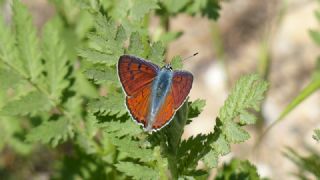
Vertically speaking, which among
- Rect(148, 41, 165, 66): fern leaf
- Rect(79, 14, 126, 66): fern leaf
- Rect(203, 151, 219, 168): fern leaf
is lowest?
Rect(203, 151, 219, 168): fern leaf

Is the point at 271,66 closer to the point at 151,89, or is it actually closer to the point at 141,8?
the point at 141,8

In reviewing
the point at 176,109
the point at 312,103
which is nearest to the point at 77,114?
the point at 176,109

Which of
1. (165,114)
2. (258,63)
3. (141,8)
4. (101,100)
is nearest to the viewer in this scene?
(165,114)

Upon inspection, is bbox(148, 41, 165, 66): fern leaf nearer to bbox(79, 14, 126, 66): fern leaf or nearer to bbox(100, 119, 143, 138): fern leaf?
bbox(79, 14, 126, 66): fern leaf

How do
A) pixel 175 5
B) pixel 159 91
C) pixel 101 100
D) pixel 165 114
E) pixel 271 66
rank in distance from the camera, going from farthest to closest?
pixel 271 66, pixel 175 5, pixel 101 100, pixel 159 91, pixel 165 114

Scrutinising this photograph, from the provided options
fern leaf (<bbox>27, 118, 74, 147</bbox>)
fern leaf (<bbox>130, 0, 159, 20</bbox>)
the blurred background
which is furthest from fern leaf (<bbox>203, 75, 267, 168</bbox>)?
the blurred background

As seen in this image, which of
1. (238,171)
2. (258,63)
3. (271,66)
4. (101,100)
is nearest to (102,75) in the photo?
(101,100)
